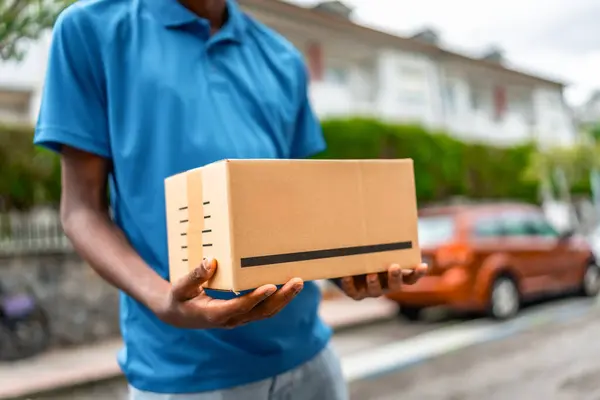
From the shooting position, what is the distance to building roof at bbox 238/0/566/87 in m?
11.8

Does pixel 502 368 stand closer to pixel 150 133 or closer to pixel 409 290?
pixel 409 290

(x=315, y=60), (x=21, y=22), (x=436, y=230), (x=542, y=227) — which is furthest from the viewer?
(x=315, y=60)

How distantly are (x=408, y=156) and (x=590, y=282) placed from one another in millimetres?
3520

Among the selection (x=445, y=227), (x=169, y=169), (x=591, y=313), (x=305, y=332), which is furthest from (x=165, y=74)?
(x=591, y=313)

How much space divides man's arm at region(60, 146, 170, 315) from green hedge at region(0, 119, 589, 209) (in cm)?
505

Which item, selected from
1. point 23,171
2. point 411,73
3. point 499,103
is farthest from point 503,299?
point 499,103

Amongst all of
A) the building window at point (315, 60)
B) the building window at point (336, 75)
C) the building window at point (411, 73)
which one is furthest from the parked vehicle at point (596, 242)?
the building window at point (411, 73)

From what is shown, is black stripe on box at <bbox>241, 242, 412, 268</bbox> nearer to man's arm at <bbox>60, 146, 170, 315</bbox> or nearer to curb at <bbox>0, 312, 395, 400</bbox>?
man's arm at <bbox>60, 146, 170, 315</bbox>

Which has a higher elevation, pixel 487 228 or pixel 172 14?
pixel 172 14

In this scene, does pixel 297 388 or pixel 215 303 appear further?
pixel 297 388

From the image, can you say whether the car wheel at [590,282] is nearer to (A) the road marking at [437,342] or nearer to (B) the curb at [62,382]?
(A) the road marking at [437,342]

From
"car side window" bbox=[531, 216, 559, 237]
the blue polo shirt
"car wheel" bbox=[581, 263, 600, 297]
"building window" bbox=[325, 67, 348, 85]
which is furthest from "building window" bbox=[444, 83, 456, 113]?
the blue polo shirt

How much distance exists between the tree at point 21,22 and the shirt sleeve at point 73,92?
4.91 ft

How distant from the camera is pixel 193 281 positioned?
83 cm
